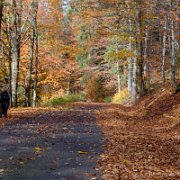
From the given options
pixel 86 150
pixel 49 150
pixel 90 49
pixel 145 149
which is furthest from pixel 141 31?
pixel 90 49

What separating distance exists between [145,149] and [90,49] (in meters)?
39.4

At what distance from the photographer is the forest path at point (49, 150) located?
8164 millimetres

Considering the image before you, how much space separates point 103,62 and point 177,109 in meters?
31.9

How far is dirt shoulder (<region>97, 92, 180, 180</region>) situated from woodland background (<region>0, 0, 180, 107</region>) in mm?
4219

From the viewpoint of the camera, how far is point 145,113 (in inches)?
848

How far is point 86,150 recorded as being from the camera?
10.8 meters

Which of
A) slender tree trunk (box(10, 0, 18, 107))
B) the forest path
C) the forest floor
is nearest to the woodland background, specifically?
slender tree trunk (box(10, 0, 18, 107))

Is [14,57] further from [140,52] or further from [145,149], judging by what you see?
[145,149]

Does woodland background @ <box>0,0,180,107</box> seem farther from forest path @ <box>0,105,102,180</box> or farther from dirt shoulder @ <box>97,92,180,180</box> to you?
forest path @ <box>0,105,102,180</box>

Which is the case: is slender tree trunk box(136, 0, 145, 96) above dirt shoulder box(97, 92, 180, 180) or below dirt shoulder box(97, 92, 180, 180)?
above

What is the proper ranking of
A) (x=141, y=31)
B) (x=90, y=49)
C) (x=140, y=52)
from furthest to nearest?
1. (x=90, y=49)
2. (x=140, y=52)
3. (x=141, y=31)

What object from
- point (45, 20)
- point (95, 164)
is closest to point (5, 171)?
point (95, 164)

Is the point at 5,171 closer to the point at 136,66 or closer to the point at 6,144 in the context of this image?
the point at 6,144

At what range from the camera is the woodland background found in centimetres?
2709
